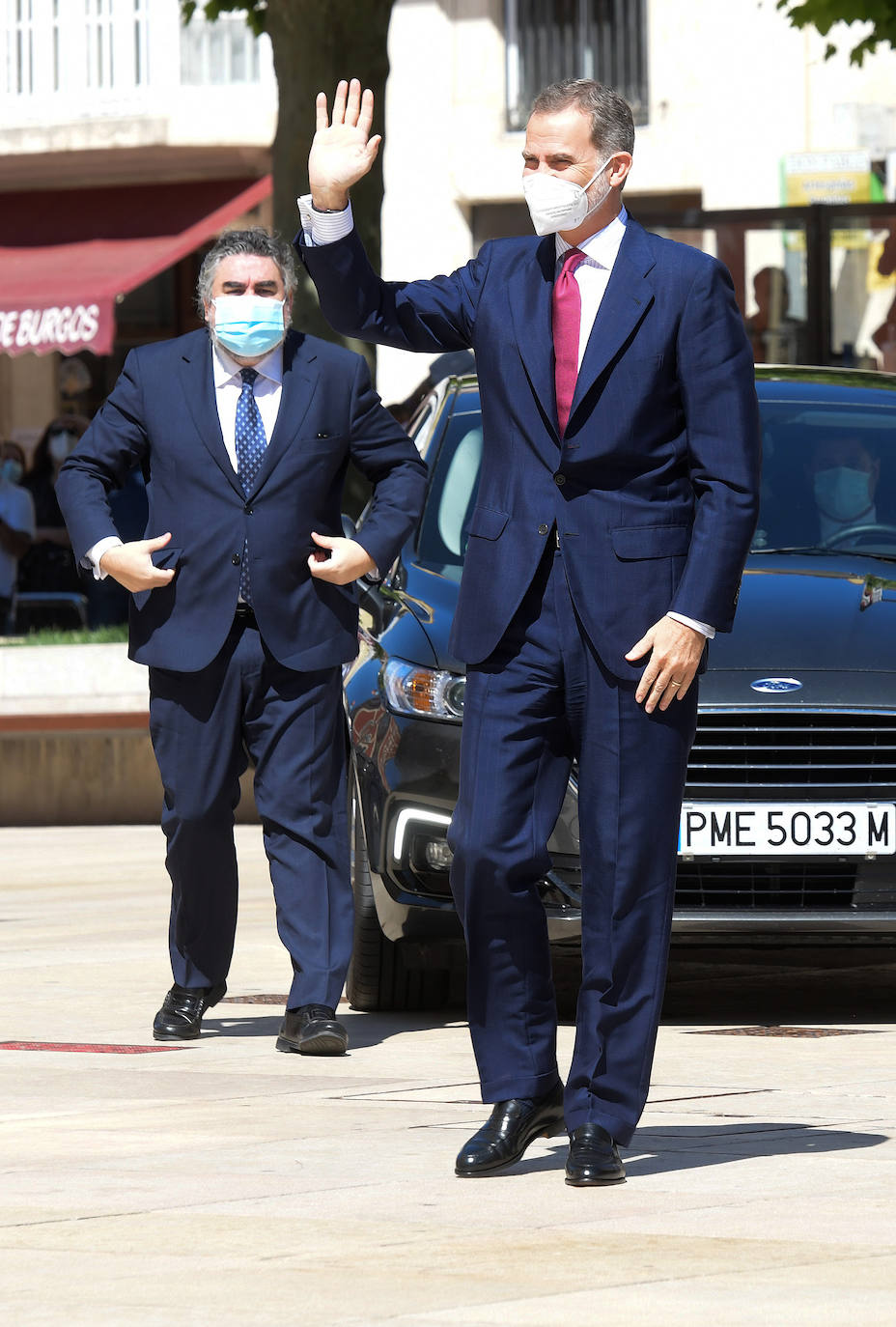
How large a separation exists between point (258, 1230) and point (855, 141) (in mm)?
20802

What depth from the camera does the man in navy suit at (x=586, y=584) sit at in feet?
18.1

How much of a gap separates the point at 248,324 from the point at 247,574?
2.05 ft

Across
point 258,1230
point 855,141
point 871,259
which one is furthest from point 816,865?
point 855,141

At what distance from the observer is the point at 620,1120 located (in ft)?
18.0

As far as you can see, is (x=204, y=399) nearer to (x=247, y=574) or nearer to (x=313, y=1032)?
(x=247, y=574)

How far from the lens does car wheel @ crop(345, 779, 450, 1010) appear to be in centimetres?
806

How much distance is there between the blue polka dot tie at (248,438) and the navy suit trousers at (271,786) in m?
0.37

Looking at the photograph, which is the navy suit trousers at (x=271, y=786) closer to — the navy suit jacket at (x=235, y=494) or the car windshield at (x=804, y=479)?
the navy suit jacket at (x=235, y=494)

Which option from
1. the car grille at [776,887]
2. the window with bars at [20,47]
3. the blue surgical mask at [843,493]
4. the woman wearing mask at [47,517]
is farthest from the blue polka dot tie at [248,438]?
the window with bars at [20,47]

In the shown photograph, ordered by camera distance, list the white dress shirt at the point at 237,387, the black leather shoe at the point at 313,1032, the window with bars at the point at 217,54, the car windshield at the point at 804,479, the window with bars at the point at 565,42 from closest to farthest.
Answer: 1. the black leather shoe at the point at 313,1032
2. the white dress shirt at the point at 237,387
3. the car windshield at the point at 804,479
4. the window with bars at the point at 565,42
5. the window with bars at the point at 217,54

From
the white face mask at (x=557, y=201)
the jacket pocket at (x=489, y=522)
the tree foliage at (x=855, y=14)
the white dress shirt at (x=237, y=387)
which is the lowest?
the jacket pocket at (x=489, y=522)

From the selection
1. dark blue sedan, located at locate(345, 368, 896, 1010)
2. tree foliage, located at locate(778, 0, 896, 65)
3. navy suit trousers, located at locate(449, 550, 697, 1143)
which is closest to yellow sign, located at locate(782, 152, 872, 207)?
tree foliage, located at locate(778, 0, 896, 65)

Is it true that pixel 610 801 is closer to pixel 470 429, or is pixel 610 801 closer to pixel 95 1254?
pixel 95 1254

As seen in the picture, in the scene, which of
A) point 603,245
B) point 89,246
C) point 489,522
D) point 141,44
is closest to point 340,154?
point 603,245
